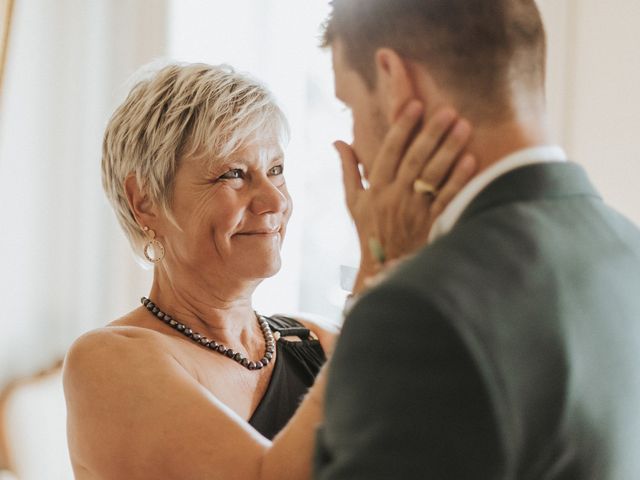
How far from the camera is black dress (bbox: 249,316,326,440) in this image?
1.63m

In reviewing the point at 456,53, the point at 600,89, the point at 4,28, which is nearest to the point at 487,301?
the point at 456,53

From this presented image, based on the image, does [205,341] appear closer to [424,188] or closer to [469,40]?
[424,188]

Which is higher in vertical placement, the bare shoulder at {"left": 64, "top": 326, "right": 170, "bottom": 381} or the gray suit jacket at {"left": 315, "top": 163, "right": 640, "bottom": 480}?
the gray suit jacket at {"left": 315, "top": 163, "right": 640, "bottom": 480}

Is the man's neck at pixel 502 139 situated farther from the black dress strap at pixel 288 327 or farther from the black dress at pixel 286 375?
the black dress strap at pixel 288 327

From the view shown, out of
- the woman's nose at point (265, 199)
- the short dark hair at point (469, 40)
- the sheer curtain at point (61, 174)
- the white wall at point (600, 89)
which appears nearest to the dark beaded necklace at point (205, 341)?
the woman's nose at point (265, 199)

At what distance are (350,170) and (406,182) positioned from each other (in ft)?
0.55

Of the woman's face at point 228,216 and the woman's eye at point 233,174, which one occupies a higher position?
the woman's eye at point 233,174

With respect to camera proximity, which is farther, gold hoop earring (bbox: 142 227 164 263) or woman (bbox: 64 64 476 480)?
gold hoop earring (bbox: 142 227 164 263)

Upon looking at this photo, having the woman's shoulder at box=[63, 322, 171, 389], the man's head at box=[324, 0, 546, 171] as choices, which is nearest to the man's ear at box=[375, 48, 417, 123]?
the man's head at box=[324, 0, 546, 171]

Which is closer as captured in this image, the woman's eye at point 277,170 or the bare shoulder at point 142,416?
the bare shoulder at point 142,416

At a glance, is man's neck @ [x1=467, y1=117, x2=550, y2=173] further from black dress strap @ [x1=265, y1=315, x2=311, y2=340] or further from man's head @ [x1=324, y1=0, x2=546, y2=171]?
black dress strap @ [x1=265, y1=315, x2=311, y2=340]

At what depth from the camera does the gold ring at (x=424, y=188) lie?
36.0 inches

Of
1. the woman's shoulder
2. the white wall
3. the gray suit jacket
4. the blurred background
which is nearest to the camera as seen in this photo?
the gray suit jacket

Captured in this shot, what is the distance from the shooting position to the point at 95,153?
2.95 meters
